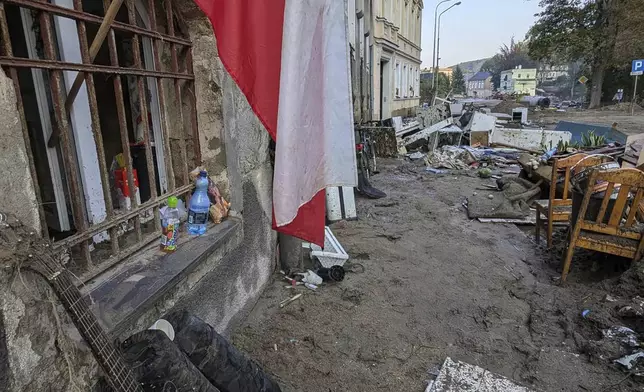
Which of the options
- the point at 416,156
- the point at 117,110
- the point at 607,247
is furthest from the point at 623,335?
the point at 416,156

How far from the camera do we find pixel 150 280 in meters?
1.79

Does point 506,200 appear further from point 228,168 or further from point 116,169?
point 116,169

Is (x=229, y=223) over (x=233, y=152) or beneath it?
beneath

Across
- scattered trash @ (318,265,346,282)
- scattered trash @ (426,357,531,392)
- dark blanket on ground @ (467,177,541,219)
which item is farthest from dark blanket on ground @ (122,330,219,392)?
dark blanket on ground @ (467,177,541,219)

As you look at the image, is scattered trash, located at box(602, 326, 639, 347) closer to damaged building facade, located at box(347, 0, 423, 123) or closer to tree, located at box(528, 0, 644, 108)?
damaged building facade, located at box(347, 0, 423, 123)

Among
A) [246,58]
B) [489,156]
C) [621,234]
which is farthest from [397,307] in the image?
[489,156]

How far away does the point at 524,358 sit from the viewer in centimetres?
257

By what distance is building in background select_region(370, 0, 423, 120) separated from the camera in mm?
15688

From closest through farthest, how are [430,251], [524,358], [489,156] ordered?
[524,358]
[430,251]
[489,156]

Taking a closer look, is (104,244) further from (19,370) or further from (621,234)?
(621,234)

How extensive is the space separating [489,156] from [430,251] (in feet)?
22.2

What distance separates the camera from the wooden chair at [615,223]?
3.12m

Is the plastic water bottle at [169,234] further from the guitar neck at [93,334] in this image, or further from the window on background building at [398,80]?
the window on background building at [398,80]

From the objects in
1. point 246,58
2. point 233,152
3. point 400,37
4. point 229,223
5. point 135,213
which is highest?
point 400,37
